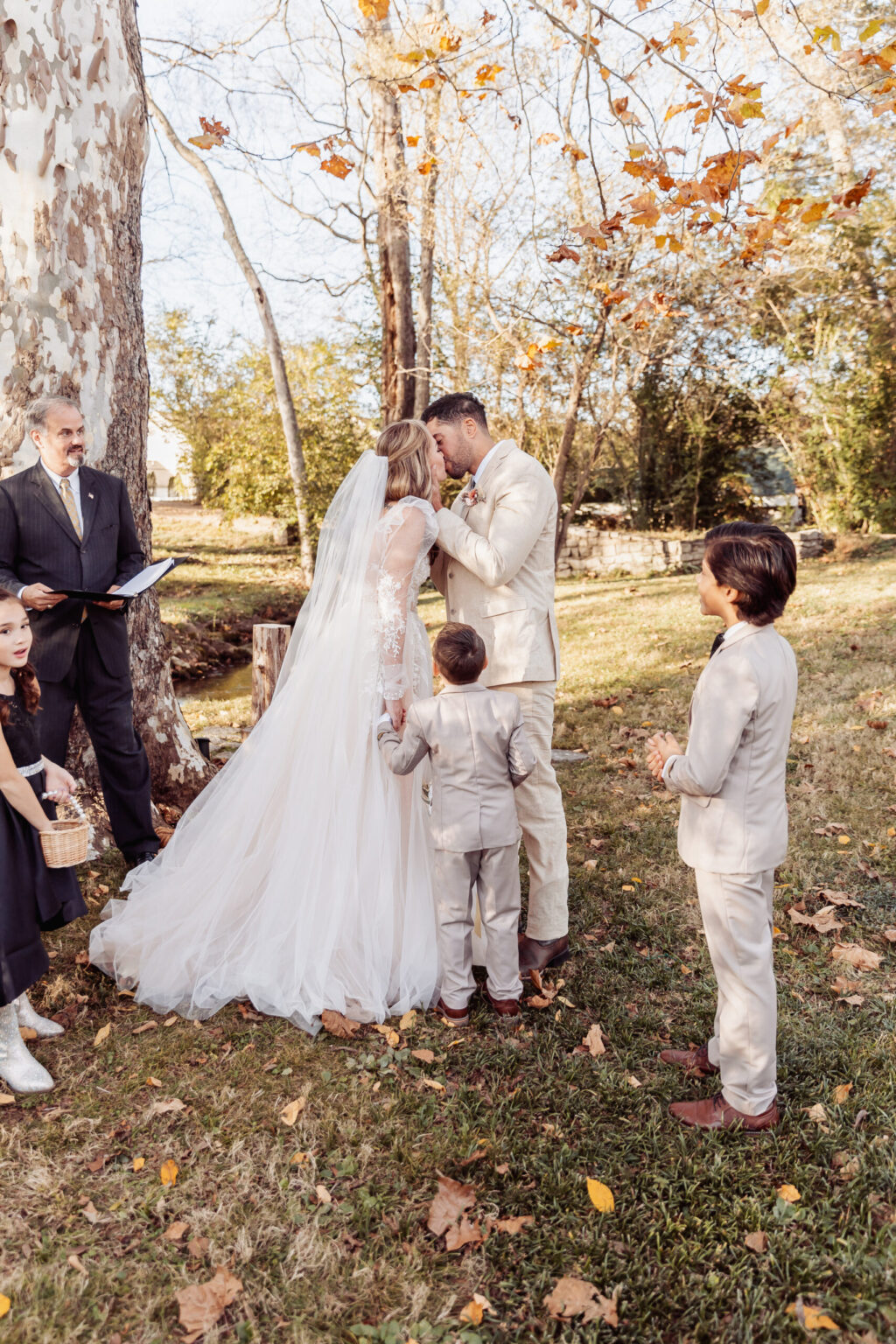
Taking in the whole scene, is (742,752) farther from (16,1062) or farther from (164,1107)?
(16,1062)

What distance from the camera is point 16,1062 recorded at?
3133 millimetres

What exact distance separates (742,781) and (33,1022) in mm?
2795

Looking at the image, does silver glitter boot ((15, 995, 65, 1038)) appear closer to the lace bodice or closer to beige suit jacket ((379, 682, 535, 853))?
beige suit jacket ((379, 682, 535, 853))

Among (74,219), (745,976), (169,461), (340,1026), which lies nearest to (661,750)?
(745,976)

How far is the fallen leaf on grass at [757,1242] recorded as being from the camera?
2.40 meters

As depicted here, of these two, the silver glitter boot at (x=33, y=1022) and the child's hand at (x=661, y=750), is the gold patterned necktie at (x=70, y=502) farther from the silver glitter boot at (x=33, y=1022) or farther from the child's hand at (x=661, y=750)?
the child's hand at (x=661, y=750)

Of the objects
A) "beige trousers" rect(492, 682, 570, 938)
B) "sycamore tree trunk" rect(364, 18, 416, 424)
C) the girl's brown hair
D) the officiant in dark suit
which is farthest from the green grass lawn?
"sycamore tree trunk" rect(364, 18, 416, 424)

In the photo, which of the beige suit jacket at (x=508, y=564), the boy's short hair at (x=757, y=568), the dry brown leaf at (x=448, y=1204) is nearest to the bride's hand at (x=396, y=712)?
the beige suit jacket at (x=508, y=564)

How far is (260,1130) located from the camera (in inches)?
114

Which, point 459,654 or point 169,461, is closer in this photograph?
point 459,654

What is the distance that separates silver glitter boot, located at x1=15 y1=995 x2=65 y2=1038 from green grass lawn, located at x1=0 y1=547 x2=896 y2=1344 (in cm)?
7

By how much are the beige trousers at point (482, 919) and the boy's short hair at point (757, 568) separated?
1.37 meters

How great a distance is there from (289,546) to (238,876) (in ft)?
66.5

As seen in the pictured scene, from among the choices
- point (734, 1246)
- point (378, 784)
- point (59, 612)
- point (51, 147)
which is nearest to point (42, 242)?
point (51, 147)
